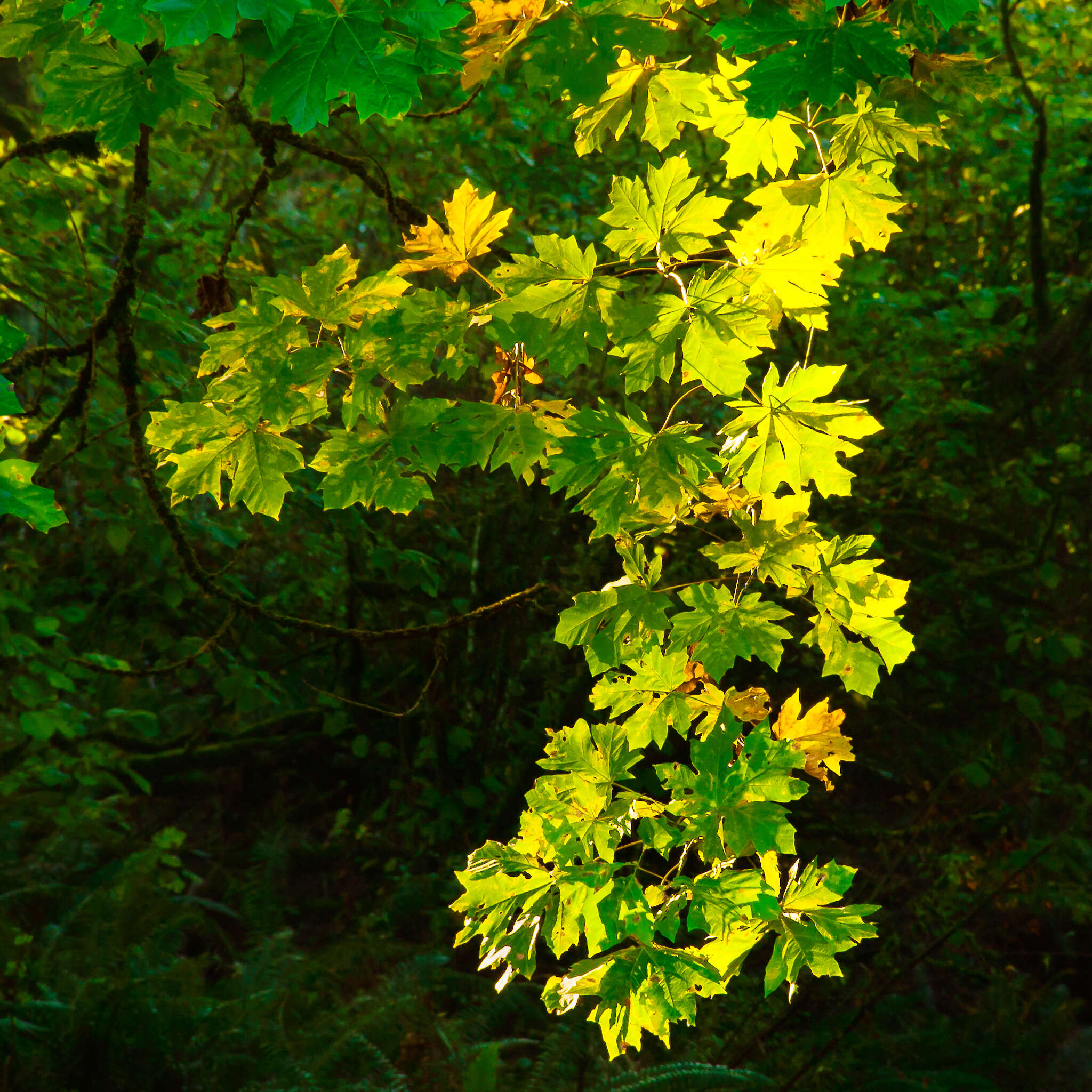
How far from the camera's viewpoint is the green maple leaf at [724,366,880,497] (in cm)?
141

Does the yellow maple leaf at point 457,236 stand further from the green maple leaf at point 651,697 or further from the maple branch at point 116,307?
the maple branch at point 116,307

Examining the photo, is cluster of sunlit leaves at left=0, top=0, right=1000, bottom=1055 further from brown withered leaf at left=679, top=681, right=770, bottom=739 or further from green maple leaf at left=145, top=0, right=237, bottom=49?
green maple leaf at left=145, top=0, right=237, bottom=49

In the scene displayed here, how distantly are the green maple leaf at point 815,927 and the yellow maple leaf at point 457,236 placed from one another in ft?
3.70

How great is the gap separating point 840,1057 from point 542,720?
7.63ft

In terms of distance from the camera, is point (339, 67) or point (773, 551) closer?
point (339, 67)

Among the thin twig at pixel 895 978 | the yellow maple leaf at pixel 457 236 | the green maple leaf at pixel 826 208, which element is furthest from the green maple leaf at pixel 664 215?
the thin twig at pixel 895 978

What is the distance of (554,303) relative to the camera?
143 centimetres

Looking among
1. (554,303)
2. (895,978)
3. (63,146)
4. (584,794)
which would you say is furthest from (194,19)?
(895,978)

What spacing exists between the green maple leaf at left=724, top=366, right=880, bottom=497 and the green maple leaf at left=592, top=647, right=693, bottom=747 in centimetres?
35

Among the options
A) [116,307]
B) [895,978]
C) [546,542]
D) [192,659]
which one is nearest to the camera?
[192,659]

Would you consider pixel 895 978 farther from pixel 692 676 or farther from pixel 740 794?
pixel 740 794

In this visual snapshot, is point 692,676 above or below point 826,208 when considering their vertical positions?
below

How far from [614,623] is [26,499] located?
2.81 feet

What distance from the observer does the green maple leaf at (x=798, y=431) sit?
1407mm
